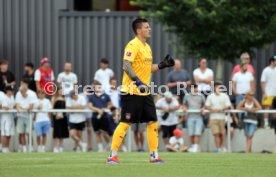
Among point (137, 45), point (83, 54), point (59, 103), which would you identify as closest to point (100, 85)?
point (59, 103)

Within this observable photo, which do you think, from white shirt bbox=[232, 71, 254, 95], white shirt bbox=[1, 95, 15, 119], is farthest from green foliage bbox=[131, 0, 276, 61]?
white shirt bbox=[1, 95, 15, 119]

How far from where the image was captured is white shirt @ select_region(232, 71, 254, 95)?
72.6ft

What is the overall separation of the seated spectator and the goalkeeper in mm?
7257

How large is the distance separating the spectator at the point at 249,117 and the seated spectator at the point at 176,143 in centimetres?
143

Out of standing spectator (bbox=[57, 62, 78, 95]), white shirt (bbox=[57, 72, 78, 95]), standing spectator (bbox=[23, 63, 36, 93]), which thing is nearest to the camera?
white shirt (bbox=[57, 72, 78, 95])

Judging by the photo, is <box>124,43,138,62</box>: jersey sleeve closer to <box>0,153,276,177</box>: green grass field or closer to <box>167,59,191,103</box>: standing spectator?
<box>0,153,276,177</box>: green grass field

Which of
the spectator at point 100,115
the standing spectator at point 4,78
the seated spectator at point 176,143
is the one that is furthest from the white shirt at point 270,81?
the standing spectator at point 4,78

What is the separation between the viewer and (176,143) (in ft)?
69.2

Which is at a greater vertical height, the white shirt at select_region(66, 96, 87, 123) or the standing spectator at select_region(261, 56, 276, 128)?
the standing spectator at select_region(261, 56, 276, 128)

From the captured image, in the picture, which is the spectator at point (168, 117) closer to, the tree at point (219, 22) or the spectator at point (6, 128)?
the tree at point (219, 22)

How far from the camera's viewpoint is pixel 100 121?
2220cm

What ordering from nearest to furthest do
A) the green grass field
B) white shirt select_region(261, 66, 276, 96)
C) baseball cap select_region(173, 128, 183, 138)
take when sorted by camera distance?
the green grass field < baseball cap select_region(173, 128, 183, 138) < white shirt select_region(261, 66, 276, 96)

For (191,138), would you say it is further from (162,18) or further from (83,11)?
(83,11)

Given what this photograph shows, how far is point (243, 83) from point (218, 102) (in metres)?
1.13
